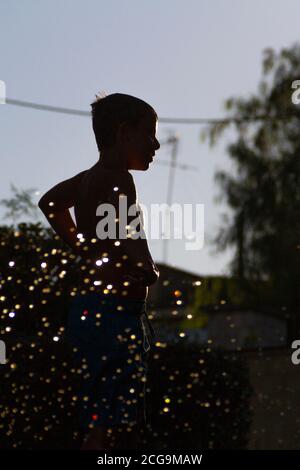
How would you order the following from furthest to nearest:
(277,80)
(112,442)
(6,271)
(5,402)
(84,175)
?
(277,80), (6,271), (5,402), (84,175), (112,442)

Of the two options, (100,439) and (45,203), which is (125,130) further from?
(100,439)

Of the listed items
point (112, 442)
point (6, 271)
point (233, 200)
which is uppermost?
point (233, 200)

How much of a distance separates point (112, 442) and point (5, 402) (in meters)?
3.03

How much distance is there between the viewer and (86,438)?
149 inches

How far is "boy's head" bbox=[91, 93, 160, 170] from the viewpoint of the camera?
399 centimetres

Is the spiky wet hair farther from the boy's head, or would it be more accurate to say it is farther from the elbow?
the elbow

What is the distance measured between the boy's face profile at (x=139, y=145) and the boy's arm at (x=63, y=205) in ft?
0.91

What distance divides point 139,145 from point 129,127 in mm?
89

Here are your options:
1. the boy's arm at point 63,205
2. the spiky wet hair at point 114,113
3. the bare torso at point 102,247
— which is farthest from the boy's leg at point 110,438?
the spiky wet hair at point 114,113

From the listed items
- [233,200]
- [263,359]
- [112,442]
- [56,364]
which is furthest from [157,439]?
[233,200]

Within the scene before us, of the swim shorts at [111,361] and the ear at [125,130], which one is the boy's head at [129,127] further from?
the swim shorts at [111,361]

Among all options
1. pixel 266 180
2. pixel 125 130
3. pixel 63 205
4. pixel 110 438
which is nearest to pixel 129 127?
pixel 125 130

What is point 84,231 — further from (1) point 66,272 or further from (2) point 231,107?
(2) point 231,107

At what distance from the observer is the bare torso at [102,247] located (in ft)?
12.6
